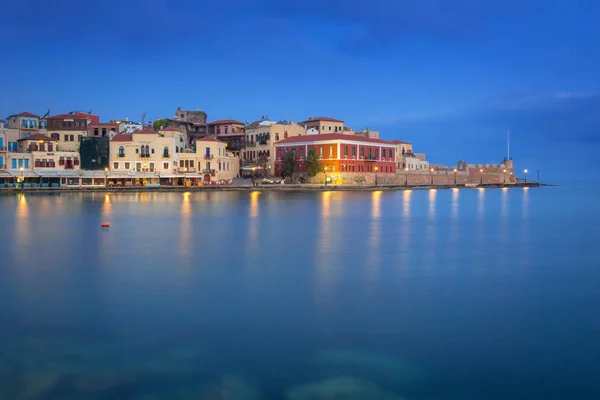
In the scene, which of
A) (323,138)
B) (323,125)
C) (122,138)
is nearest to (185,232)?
(122,138)

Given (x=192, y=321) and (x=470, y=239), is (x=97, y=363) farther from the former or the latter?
(x=470, y=239)

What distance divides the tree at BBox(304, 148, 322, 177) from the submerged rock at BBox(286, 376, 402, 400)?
52287mm

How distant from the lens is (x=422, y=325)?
31.0 feet

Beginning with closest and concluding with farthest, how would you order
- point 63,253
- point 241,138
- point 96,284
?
point 96,284 → point 63,253 → point 241,138

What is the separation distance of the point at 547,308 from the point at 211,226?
17.0 m

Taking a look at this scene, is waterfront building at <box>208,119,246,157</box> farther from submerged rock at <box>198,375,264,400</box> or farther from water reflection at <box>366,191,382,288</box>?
submerged rock at <box>198,375,264,400</box>

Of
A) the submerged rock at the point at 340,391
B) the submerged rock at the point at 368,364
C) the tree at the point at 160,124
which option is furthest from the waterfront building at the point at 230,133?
the submerged rock at the point at 340,391

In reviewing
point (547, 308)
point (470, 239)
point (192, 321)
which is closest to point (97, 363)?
point (192, 321)

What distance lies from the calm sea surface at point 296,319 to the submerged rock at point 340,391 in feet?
0.08

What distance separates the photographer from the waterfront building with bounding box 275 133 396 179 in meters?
59.5

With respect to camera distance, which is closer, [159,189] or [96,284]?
[96,284]

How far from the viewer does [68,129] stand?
193 feet

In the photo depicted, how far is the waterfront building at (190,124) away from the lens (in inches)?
2557

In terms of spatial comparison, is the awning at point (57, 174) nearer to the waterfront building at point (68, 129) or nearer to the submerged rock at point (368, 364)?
the waterfront building at point (68, 129)
